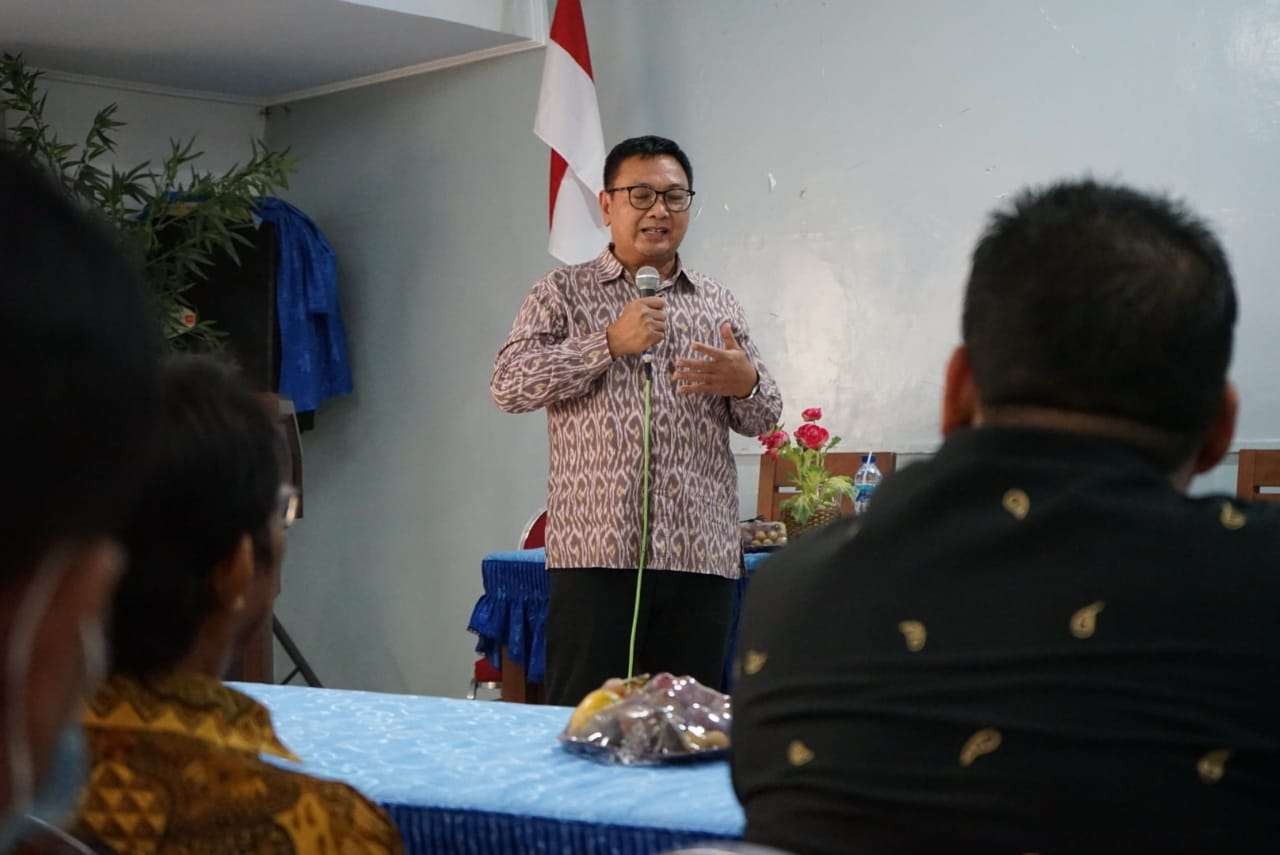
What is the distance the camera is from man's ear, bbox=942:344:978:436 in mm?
1116

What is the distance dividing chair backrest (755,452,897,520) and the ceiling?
1.98 m

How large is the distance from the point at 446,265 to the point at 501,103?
65 centimetres

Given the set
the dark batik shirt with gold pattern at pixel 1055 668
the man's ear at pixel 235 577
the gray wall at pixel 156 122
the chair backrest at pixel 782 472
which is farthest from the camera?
the gray wall at pixel 156 122

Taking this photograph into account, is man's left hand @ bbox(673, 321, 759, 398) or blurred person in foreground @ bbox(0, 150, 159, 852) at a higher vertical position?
man's left hand @ bbox(673, 321, 759, 398)

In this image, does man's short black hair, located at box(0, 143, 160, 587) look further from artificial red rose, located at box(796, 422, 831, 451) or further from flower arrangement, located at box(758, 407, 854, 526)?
artificial red rose, located at box(796, 422, 831, 451)

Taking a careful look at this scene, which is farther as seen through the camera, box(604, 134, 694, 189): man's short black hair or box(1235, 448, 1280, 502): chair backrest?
box(1235, 448, 1280, 502): chair backrest

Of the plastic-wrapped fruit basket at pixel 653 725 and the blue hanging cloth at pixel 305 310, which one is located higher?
the blue hanging cloth at pixel 305 310

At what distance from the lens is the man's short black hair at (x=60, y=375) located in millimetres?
389

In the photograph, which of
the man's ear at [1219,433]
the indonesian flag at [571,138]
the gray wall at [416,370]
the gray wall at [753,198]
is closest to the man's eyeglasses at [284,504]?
the man's ear at [1219,433]

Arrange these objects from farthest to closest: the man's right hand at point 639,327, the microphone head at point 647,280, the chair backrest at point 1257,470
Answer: the chair backrest at point 1257,470
the microphone head at point 647,280
the man's right hand at point 639,327

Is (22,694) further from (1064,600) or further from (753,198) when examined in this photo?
(753,198)

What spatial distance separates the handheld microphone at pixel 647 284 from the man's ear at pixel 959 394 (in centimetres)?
168

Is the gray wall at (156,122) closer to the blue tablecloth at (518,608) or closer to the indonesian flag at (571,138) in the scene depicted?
the indonesian flag at (571,138)

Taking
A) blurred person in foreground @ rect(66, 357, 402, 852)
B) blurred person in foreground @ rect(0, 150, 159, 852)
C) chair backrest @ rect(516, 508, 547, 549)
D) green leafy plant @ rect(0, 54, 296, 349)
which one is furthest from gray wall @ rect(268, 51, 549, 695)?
blurred person in foreground @ rect(0, 150, 159, 852)
